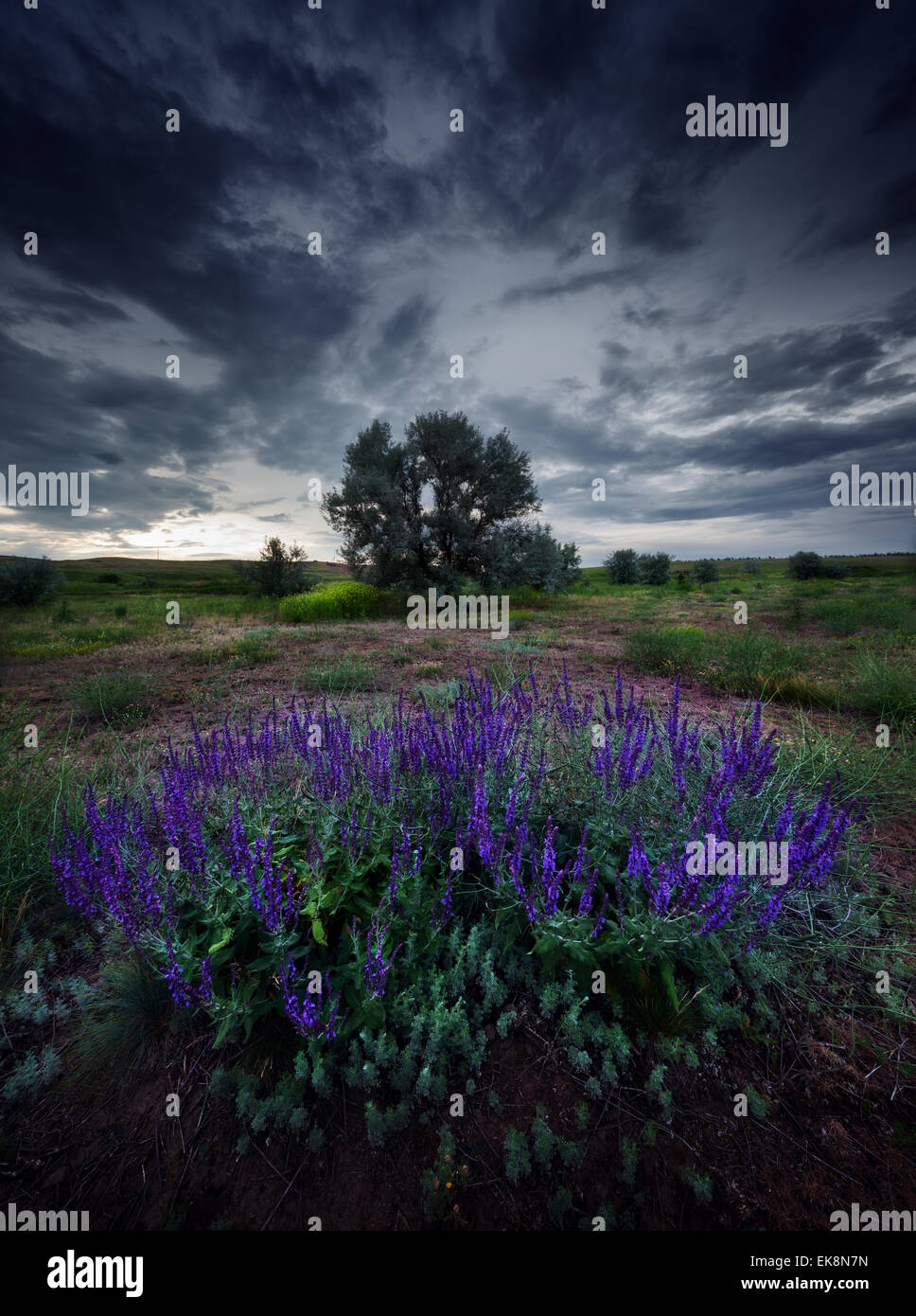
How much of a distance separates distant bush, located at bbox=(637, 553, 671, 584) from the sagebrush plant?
1849 inches

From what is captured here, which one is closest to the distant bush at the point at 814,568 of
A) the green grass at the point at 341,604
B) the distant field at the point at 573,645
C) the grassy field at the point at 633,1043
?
the distant field at the point at 573,645

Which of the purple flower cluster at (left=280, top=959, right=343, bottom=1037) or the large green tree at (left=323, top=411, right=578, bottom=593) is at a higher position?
the large green tree at (left=323, top=411, right=578, bottom=593)

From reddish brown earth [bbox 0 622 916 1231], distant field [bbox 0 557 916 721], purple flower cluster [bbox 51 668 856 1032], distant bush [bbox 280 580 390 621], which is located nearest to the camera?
reddish brown earth [bbox 0 622 916 1231]

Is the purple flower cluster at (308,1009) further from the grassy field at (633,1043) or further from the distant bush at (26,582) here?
the distant bush at (26,582)

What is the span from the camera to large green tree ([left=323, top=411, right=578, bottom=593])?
20531 millimetres

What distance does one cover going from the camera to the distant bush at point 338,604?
1808cm

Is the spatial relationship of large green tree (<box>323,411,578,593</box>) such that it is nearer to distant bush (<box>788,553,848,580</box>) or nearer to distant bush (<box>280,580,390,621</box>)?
distant bush (<box>280,580,390,621</box>)

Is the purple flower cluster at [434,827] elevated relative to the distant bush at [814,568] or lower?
lower

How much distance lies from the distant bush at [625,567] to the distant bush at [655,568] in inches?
23.9

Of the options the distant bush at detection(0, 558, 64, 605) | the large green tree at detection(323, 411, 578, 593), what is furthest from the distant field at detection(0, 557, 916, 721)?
the large green tree at detection(323, 411, 578, 593)

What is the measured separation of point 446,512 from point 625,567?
32847mm

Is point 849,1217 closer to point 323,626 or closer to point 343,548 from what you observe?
point 323,626

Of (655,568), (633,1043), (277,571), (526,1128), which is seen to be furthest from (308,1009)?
(655,568)
